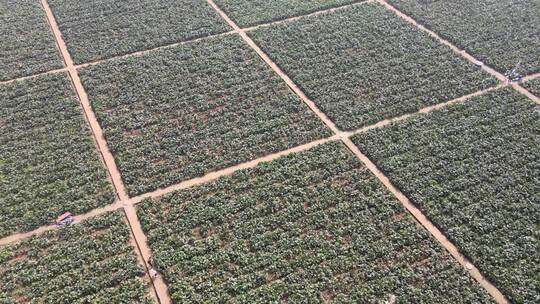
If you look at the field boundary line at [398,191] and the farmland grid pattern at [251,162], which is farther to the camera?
the farmland grid pattern at [251,162]

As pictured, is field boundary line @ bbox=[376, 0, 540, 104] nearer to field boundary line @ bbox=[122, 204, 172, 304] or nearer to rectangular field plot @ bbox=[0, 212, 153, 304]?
field boundary line @ bbox=[122, 204, 172, 304]

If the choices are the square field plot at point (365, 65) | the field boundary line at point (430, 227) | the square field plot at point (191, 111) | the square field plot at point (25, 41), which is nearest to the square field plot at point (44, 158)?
the square field plot at point (191, 111)

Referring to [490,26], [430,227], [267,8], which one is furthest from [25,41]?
[490,26]

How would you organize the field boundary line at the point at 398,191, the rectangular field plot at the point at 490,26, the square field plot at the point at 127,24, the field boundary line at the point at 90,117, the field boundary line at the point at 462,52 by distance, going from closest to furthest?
the field boundary line at the point at 398,191
the field boundary line at the point at 90,117
the field boundary line at the point at 462,52
the rectangular field plot at the point at 490,26
the square field plot at the point at 127,24

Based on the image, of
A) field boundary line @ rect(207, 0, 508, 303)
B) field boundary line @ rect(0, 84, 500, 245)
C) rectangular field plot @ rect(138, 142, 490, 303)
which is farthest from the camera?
field boundary line @ rect(0, 84, 500, 245)

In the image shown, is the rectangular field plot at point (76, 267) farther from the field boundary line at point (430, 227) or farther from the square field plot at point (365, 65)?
the square field plot at point (365, 65)

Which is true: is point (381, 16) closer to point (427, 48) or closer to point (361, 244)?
point (427, 48)

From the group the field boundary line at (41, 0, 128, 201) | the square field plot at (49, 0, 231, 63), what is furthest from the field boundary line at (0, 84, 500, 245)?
the square field plot at (49, 0, 231, 63)
